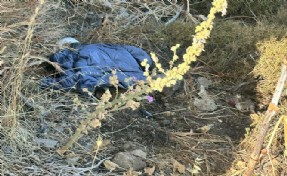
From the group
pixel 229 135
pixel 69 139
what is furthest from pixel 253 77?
pixel 69 139

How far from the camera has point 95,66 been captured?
3744 mm

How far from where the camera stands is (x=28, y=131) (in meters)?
2.92

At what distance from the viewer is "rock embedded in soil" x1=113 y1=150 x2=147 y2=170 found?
112 inches

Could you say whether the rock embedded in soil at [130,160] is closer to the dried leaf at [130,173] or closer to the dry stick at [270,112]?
the dried leaf at [130,173]

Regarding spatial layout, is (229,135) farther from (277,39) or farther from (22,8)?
(22,8)

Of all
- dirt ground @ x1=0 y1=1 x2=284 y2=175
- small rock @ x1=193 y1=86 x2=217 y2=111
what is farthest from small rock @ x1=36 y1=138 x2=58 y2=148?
small rock @ x1=193 y1=86 x2=217 y2=111

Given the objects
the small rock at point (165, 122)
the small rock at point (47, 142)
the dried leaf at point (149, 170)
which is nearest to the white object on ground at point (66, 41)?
the small rock at point (165, 122)

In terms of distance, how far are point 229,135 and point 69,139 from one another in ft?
3.88

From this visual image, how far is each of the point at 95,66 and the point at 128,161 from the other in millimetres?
1088

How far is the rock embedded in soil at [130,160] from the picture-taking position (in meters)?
2.85

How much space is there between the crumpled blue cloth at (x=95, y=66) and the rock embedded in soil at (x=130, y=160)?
698 mm

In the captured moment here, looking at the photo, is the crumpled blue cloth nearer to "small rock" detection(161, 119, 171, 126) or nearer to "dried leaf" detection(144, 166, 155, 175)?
"small rock" detection(161, 119, 171, 126)

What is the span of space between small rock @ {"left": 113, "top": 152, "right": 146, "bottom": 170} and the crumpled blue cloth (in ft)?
2.36

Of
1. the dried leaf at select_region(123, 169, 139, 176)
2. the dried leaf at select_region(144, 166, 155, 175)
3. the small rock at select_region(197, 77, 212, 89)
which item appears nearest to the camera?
the dried leaf at select_region(123, 169, 139, 176)
